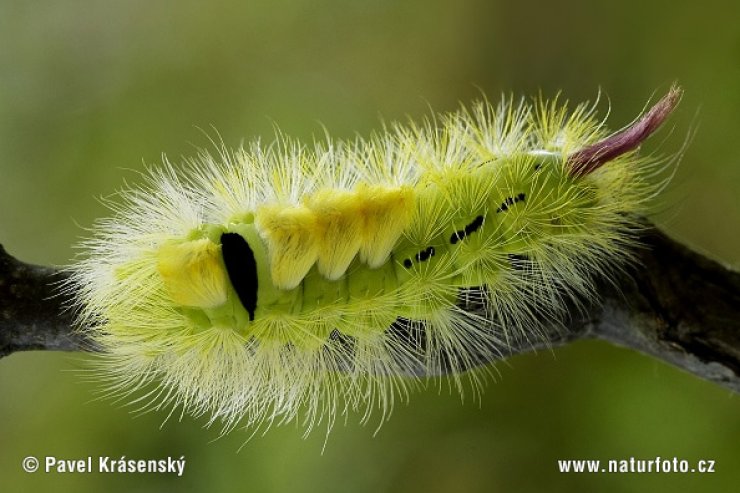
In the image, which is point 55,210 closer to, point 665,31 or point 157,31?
point 157,31

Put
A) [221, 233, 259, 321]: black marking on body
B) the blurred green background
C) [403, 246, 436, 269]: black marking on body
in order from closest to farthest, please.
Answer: [221, 233, 259, 321]: black marking on body → [403, 246, 436, 269]: black marking on body → the blurred green background

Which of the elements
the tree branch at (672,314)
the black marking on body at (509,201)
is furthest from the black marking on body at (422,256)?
the tree branch at (672,314)

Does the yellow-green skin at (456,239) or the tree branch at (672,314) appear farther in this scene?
the tree branch at (672,314)

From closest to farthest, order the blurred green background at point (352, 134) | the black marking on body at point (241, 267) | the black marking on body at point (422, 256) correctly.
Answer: the black marking on body at point (241, 267), the black marking on body at point (422, 256), the blurred green background at point (352, 134)

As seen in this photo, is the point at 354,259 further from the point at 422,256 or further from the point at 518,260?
the point at 518,260

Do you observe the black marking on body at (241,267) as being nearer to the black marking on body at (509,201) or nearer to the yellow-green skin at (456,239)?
the yellow-green skin at (456,239)

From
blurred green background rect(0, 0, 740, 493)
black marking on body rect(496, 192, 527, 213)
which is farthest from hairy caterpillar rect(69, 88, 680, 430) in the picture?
blurred green background rect(0, 0, 740, 493)

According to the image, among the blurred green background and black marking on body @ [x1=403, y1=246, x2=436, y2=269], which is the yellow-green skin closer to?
black marking on body @ [x1=403, y1=246, x2=436, y2=269]
